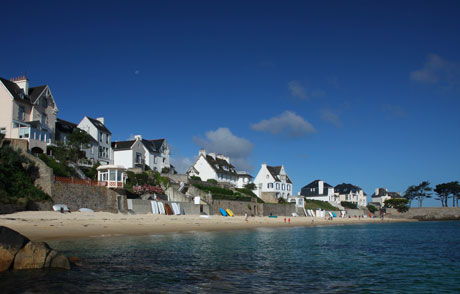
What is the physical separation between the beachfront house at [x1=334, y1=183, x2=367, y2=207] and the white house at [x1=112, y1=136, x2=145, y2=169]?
65186 millimetres

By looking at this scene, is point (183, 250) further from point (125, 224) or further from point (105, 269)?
point (125, 224)

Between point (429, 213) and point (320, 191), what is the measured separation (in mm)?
28433

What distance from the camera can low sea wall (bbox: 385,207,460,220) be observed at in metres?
99.0

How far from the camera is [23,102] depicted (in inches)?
1774

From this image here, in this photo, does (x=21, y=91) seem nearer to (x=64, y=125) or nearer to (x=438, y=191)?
(x=64, y=125)

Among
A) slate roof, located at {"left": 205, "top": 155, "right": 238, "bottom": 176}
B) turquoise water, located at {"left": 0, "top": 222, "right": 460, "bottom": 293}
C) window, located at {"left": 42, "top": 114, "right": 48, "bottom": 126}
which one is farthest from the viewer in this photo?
slate roof, located at {"left": 205, "top": 155, "right": 238, "bottom": 176}

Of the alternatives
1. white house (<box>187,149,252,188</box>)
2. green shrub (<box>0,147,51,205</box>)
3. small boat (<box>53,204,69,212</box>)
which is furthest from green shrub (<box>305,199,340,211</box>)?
green shrub (<box>0,147,51,205</box>)

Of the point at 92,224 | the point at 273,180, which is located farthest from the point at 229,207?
the point at 273,180

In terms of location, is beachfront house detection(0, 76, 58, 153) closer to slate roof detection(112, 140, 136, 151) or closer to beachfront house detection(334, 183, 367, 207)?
slate roof detection(112, 140, 136, 151)

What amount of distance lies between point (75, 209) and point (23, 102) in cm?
1911

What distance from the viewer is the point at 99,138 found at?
58812mm

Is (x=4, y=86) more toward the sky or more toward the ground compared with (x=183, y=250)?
more toward the sky

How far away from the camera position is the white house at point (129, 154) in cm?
6075

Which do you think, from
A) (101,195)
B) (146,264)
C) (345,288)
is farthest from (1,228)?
(101,195)
